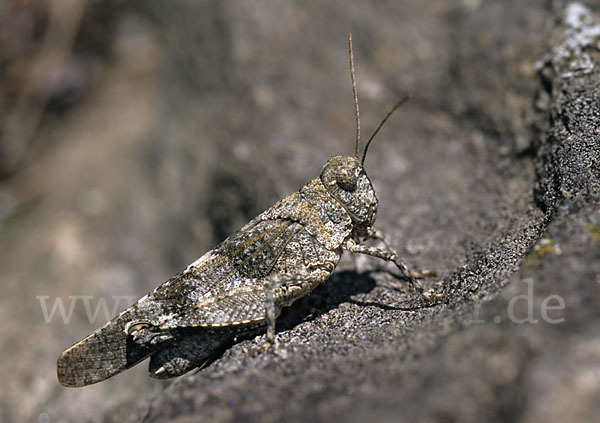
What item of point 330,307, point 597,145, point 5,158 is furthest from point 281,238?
point 5,158

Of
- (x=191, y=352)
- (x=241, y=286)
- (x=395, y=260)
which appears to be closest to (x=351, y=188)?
(x=395, y=260)

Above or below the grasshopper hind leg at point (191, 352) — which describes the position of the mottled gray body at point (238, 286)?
above

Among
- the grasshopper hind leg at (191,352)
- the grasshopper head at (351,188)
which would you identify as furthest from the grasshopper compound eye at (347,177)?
the grasshopper hind leg at (191,352)

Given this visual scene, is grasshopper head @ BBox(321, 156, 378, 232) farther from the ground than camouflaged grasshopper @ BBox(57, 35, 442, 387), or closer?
farther from the ground

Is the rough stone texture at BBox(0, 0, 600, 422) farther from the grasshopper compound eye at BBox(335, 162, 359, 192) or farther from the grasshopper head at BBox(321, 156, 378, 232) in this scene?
the grasshopper compound eye at BBox(335, 162, 359, 192)

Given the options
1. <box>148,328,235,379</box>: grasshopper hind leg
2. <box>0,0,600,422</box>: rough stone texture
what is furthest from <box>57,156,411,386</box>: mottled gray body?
<box>0,0,600,422</box>: rough stone texture

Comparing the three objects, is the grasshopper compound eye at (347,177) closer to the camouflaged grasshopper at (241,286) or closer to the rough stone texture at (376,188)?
the camouflaged grasshopper at (241,286)

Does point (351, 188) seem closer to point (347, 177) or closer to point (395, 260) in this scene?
point (347, 177)
